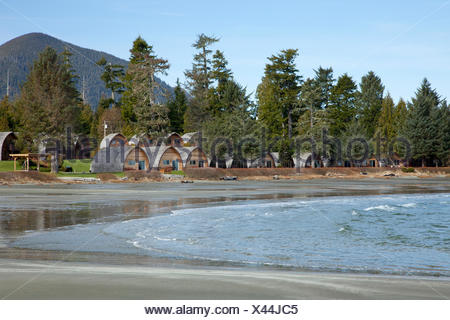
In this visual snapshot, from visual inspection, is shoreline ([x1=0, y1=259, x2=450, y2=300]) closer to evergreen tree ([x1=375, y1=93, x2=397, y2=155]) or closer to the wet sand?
the wet sand

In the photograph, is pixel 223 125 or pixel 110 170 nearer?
pixel 110 170

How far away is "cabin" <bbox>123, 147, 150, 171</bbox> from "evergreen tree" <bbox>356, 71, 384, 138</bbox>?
5697 centimetres

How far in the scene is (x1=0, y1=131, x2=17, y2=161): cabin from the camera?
70.9 meters

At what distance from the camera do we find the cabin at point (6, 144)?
70.9 m

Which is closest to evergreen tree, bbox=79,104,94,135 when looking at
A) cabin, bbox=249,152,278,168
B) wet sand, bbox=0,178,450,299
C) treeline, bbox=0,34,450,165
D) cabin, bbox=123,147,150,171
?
treeline, bbox=0,34,450,165

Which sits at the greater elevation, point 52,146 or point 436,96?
point 436,96

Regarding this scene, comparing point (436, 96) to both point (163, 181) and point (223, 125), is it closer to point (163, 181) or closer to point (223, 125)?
point (223, 125)

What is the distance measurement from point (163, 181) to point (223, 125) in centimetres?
1915

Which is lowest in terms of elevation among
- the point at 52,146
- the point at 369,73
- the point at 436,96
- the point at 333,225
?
the point at 333,225

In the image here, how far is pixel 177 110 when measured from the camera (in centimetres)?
10388

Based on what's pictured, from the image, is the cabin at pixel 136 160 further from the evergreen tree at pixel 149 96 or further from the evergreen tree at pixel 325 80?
the evergreen tree at pixel 325 80

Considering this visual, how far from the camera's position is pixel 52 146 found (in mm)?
63656

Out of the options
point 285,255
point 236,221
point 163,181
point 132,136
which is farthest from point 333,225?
point 132,136

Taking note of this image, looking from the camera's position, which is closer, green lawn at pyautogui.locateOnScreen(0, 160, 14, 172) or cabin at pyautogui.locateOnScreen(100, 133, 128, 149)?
green lawn at pyautogui.locateOnScreen(0, 160, 14, 172)
